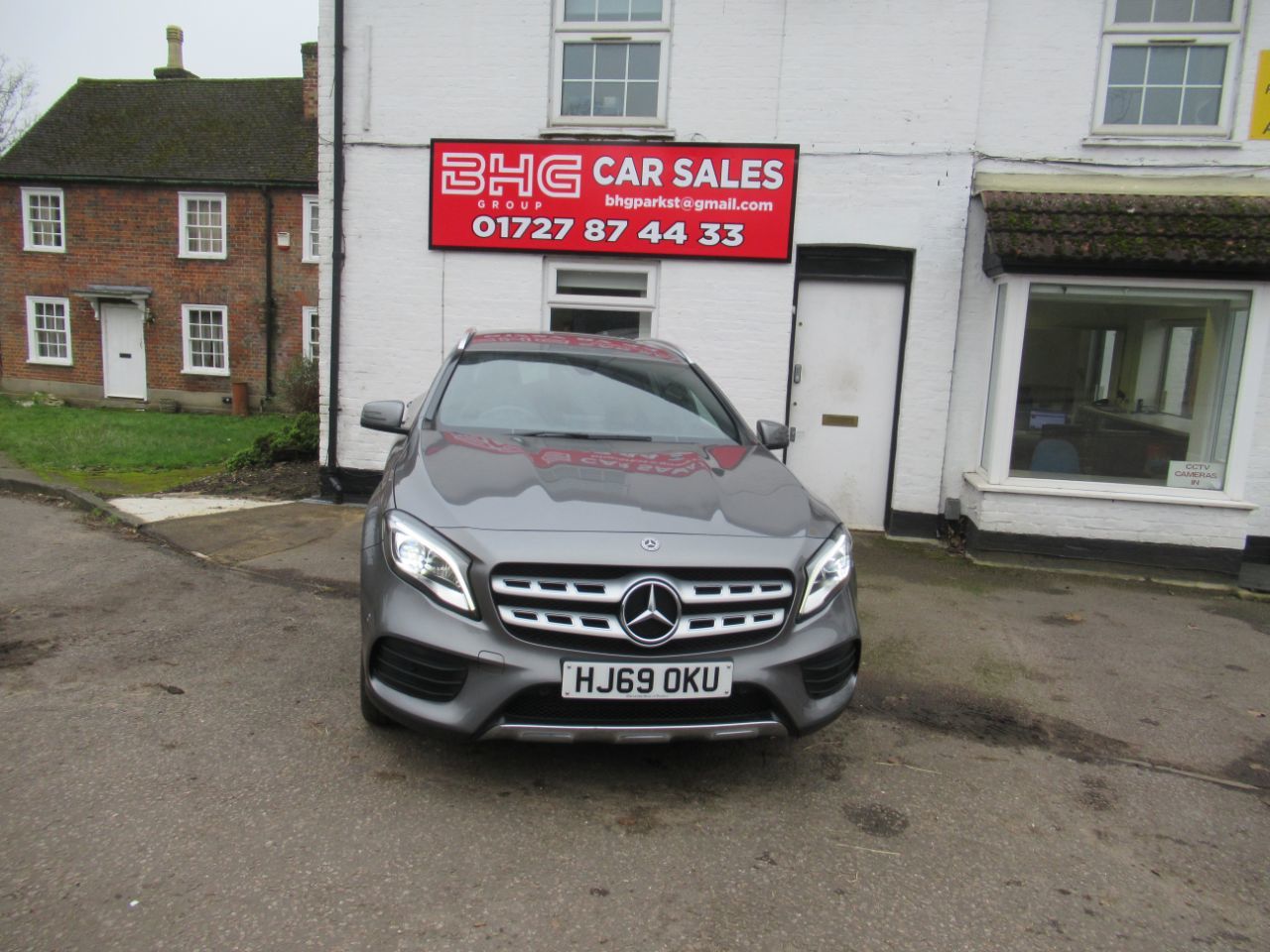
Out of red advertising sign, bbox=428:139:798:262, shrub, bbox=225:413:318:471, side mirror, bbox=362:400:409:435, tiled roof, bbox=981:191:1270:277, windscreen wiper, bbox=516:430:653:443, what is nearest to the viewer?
windscreen wiper, bbox=516:430:653:443

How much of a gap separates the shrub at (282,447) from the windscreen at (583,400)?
6.51 metres

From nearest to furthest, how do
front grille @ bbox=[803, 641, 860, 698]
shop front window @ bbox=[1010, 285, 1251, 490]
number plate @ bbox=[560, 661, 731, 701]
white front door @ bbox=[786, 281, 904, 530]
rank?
number plate @ bbox=[560, 661, 731, 701], front grille @ bbox=[803, 641, 860, 698], shop front window @ bbox=[1010, 285, 1251, 490], white front door @ bbox=[786, 281, 904, 530]

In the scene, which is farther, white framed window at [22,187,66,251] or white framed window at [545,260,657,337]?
white framed window at [22,187,66,251]

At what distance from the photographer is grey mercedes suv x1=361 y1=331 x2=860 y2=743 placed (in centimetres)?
305

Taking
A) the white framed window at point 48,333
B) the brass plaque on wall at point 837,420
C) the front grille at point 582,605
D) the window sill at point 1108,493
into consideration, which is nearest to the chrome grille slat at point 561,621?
the front grille at point 582,605

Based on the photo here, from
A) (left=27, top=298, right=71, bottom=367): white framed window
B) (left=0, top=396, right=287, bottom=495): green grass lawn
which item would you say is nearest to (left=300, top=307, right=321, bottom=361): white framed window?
(left=0, top=396, right=287, bottom=495): green grass lawn

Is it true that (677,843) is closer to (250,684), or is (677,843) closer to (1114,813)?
(1114,813)

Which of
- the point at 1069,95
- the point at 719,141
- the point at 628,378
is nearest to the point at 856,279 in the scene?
the point at 719,141

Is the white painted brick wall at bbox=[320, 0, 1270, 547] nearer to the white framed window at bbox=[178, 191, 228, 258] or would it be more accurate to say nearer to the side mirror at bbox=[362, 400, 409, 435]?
the side mirror at bbox=[362, 400, 409, 435]

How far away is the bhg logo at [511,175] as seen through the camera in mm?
8125

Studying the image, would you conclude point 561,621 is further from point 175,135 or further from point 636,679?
point 175,135

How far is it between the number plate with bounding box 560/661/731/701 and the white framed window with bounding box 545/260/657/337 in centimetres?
555

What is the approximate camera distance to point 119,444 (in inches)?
504

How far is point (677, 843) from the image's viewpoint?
10.1 feet
